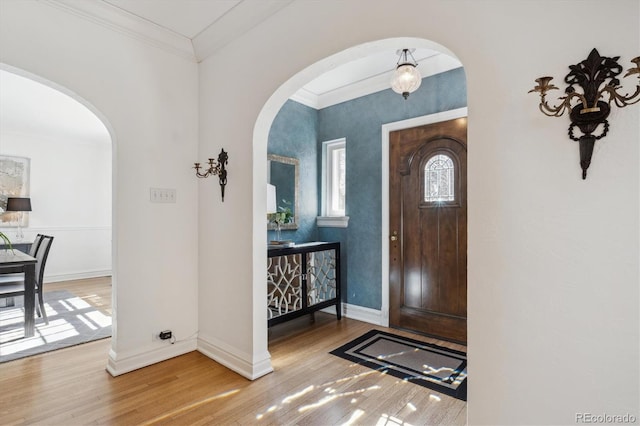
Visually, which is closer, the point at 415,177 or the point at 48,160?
the point at 415,177

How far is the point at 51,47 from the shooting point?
2260 millimetres

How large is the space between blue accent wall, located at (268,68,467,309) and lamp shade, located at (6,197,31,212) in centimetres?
474

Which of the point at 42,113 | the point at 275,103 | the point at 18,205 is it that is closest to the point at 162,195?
the point at 275,103

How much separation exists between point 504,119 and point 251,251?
186 cm

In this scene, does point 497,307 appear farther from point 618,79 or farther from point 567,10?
point 567,10

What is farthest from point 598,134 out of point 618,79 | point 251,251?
point 251,251

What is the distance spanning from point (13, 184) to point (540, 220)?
7.51m

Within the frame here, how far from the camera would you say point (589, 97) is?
1191 mm

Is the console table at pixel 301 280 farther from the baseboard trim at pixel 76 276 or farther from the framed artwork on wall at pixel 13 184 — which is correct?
the framed artwork on wall at pixel 13 184

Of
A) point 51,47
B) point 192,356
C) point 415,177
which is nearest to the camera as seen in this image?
point 51,47

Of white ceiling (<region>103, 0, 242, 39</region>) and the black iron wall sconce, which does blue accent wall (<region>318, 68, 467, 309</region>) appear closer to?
white ceiling (<region>103, 0, 242, 39</region>)

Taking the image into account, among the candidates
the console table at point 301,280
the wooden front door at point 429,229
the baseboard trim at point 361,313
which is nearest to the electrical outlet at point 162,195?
the console table at point 301,280

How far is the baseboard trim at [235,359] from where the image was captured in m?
2.48

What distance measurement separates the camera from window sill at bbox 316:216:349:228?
4.01 meters
